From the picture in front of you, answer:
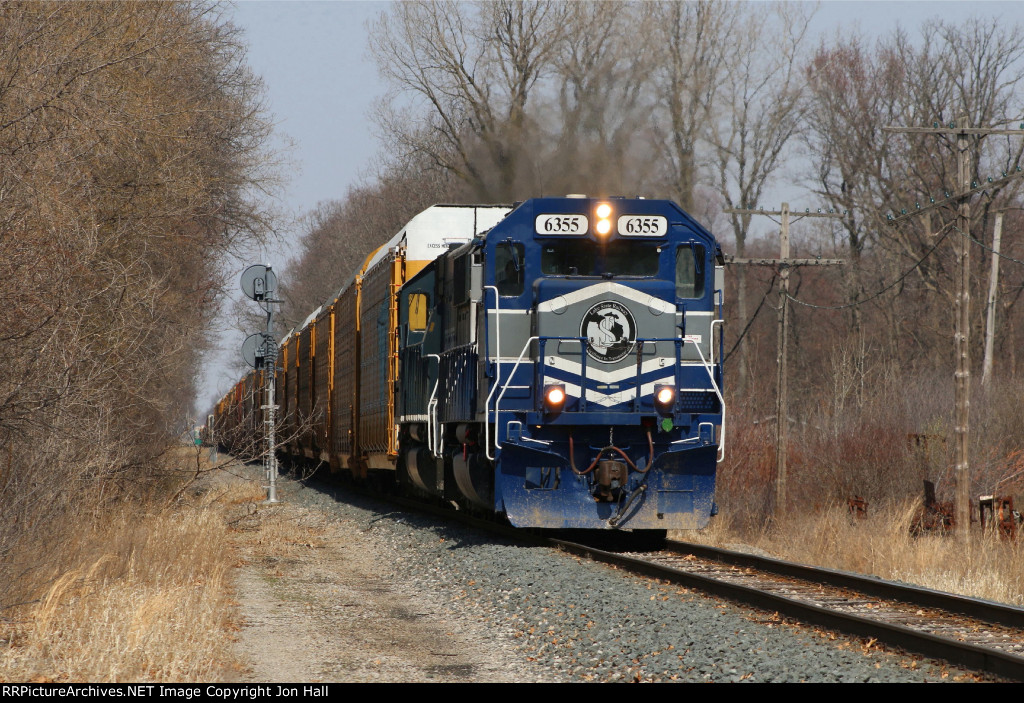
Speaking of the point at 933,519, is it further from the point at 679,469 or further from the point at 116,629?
the point at 116,629

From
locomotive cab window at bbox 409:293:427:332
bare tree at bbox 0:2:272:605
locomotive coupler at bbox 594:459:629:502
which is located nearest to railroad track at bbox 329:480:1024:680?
locomotive coupler at bbox 594:459:629:502

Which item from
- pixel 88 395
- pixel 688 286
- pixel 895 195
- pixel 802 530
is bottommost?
pixel 802 530

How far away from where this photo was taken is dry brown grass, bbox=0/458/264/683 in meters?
6.24

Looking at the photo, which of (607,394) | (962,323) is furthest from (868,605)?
(962,323)

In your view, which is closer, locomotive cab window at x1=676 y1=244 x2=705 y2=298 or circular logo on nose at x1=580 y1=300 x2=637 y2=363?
circular logo on nose at x1=580 y1=300 x2=637 y2=363

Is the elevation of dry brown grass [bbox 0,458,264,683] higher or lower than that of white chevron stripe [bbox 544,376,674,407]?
lower

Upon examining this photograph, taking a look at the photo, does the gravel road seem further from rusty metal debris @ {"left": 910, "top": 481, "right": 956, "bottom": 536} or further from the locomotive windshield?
rusty metal debris @ {"left": 910, "top": 481, "right": 956, "bottom": 536}

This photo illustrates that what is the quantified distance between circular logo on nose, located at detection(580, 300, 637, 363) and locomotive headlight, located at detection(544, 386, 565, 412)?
53cm

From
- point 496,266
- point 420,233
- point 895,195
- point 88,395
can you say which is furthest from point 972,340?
point 88,395

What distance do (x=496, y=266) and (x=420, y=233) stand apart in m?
3.67

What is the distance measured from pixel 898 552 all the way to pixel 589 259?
14.5 feet

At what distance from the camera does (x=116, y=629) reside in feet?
22.6
